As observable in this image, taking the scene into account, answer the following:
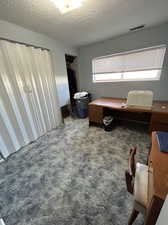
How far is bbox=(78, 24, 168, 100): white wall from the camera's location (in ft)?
7.63

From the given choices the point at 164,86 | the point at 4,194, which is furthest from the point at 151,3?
the point at 4,194

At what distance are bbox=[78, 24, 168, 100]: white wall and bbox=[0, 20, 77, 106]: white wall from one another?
1.95 feet

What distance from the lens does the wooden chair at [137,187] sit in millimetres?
768

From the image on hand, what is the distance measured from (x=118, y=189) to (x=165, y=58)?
9.50ft

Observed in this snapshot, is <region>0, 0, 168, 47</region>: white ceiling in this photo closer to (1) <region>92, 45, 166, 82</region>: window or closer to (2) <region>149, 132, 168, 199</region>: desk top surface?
(1) <region>92, 45, 166, 82</region>: window

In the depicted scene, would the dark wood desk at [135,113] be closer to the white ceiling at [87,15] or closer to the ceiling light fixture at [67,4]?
the white ceiling at [87,15]

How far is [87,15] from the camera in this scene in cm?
169

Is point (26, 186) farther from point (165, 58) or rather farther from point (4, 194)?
point (165, 58)

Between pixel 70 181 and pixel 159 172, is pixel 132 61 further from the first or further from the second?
pixel 70 181

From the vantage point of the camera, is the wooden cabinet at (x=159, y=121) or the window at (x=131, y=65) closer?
the wooden cabinet at (x=159, y=121)

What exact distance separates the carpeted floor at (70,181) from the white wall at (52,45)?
61.8 inches

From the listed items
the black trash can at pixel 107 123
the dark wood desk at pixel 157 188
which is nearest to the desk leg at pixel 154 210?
the dark wood desk at pixel 157 188

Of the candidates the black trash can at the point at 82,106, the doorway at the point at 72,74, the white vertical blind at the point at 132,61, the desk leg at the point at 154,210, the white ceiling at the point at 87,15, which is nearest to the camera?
the desk leg at the point at 154,210

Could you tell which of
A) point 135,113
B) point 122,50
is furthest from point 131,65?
point 135,113
